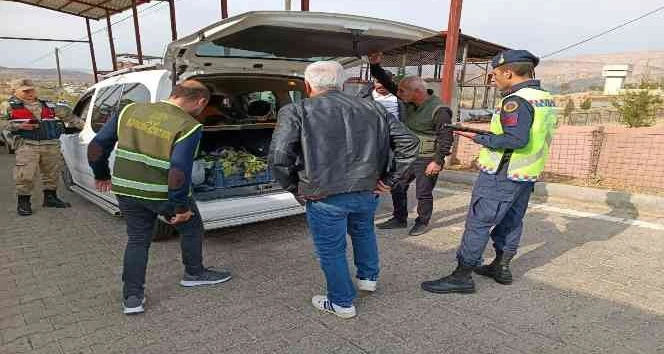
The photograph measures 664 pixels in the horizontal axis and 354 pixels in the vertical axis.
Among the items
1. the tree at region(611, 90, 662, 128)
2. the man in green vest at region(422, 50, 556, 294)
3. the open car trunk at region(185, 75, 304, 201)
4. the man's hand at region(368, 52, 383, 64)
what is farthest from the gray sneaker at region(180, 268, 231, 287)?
the tree at region(611, 90, 662, 128)

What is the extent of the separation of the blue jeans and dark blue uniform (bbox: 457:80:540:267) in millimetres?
739

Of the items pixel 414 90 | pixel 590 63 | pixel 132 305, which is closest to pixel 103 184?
pixel 132 305

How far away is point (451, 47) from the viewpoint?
6.99 meters

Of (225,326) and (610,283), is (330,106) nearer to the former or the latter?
(225,326)

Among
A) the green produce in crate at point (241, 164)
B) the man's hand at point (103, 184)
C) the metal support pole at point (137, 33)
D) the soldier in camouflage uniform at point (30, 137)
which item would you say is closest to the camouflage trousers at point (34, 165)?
the soldier in camouflage uniform at point (30, 137)

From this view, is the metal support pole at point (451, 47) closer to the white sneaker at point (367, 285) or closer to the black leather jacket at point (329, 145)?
the white sneaker at point (367, 285)

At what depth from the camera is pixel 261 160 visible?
Result: 425cm

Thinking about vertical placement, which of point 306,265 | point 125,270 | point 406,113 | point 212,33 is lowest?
point 306,265

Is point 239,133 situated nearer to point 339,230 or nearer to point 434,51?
point 339,230

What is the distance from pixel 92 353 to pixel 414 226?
304 centimetres

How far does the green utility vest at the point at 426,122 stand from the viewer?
399cm

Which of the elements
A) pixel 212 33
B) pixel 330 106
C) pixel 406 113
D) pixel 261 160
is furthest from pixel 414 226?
pixel 212 33

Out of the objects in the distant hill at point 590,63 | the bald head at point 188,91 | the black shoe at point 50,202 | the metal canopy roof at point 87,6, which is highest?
the distant hill at point 590,63

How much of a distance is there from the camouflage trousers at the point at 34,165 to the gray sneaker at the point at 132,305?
3271mm
